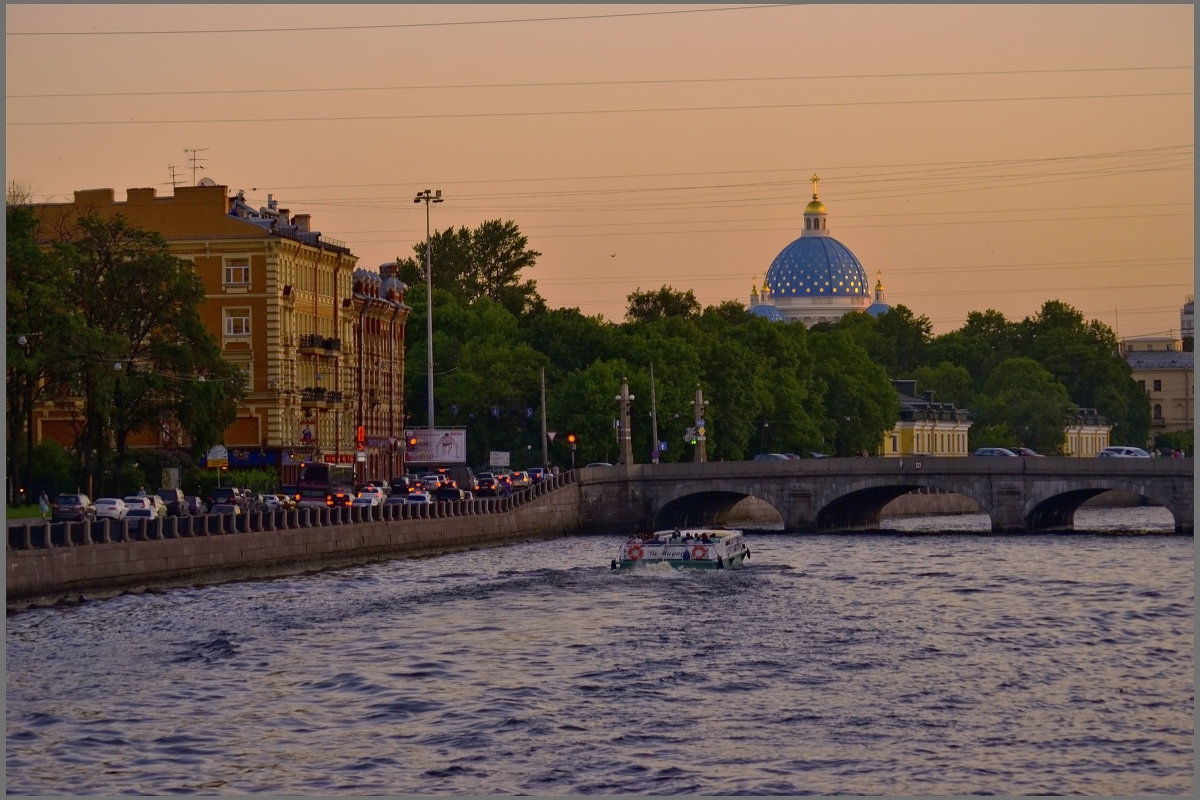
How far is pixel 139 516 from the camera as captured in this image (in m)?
68.6

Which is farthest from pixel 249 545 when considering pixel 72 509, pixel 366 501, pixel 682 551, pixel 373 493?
pixel 373 493

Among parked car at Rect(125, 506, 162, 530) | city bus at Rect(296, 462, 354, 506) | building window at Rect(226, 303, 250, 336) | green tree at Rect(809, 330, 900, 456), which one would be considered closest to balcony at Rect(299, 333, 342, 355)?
building window at Rect(226, 303, 250, 336)

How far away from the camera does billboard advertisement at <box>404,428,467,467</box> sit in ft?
377

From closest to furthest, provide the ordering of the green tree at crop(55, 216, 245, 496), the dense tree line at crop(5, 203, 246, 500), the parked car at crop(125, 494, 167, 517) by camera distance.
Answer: the parked car at crop(125, 494, 167, 517), the dense tree line at crop(5, 203, 246, 500), the green tree at crop(55, 216, 245, 496)

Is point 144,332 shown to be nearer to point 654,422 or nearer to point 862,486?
point 862,486

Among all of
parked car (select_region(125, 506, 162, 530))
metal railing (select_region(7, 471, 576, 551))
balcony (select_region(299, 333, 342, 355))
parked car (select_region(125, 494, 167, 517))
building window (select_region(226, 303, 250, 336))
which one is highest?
building window (select_region(226, 303, 250, 336))

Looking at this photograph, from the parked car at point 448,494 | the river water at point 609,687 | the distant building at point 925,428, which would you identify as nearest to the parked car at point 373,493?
the parked car at point 448,494

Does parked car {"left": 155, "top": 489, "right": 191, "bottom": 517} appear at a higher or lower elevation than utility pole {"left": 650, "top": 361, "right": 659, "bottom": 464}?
lower

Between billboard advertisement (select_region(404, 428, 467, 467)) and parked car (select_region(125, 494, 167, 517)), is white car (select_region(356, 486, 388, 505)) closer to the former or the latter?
parked car (select_region(125, 494, 167, 517))

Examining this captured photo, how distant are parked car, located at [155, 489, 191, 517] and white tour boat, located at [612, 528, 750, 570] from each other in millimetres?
14174

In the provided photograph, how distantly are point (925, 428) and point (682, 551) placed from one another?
363 ft

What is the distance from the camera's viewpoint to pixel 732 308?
606 feet

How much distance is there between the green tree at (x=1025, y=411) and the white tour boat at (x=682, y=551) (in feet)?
366

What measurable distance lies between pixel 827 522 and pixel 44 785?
75.6 meters
